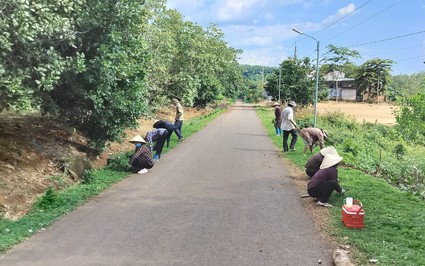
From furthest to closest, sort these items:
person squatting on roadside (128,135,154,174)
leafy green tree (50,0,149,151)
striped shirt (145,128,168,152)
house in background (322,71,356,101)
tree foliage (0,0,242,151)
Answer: house in background (322,71,356,101)
striped shirt (145,128,168,152)
person squatting on roadside (128,135,154,174)
leafy green tree (50,0,149,151)
tree foliage (0,0,242,151)

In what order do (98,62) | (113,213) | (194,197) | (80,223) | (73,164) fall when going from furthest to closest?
1. (73,164)
2. (98,62)
3. (194,197)
4. (113,213)
5. (80,223)

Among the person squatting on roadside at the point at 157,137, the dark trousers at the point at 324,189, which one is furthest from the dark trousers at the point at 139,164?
the dark trousers at the point at 324,189

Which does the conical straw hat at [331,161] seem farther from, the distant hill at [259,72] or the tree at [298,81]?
the distant hill at [259,72]

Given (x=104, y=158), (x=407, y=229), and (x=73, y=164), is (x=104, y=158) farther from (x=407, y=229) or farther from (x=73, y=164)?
(x=407, y=229)

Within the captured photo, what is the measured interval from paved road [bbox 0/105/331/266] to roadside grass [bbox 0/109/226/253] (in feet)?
0.61

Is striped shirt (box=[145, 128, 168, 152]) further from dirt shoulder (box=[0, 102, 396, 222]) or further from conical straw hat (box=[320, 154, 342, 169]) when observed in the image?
conical straw hat (box=[320, 154, 342, 169])

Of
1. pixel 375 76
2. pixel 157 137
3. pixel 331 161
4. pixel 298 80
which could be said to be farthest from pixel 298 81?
pixel 375 76

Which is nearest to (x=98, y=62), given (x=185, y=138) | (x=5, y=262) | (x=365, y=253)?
(x=5, y=262)

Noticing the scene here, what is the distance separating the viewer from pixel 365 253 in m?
5.28

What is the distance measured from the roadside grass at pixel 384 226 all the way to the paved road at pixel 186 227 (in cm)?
48

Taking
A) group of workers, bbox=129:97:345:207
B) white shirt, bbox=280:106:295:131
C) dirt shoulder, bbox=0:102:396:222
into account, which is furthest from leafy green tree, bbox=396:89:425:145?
dirt shoulder, bbox=0:102:396:222

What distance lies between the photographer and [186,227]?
→ 21.0 ft

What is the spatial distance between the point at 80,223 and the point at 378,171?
895cm

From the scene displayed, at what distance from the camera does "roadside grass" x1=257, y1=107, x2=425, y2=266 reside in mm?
5188
